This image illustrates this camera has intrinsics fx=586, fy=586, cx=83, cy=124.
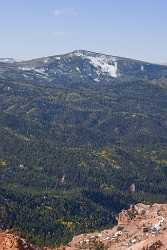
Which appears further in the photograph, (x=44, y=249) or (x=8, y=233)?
(x=44, y=249)

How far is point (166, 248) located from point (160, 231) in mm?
25426

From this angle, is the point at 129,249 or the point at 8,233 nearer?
the point at 8,233

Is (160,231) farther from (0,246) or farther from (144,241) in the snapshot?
(0,246)

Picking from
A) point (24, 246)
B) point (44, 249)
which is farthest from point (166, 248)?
point (24, 246)

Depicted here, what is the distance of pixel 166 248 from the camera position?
6821 inches

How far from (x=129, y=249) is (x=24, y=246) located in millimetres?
63398

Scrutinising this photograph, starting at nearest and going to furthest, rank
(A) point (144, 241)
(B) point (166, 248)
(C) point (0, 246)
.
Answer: (C) point (0, 246) < (B) point (166, 248) < (A) point (144, 241)

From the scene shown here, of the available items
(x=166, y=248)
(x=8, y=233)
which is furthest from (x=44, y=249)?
(x=166, y=248)

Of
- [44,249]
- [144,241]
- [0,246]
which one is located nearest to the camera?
[0,246]

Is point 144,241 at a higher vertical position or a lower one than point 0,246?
lower

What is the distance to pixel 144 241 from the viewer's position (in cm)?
18900

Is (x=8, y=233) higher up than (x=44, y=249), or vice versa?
(x=8, y=233)

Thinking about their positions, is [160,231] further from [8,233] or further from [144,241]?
[8,233]

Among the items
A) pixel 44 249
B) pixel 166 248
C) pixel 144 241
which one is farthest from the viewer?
pixel 144 241
